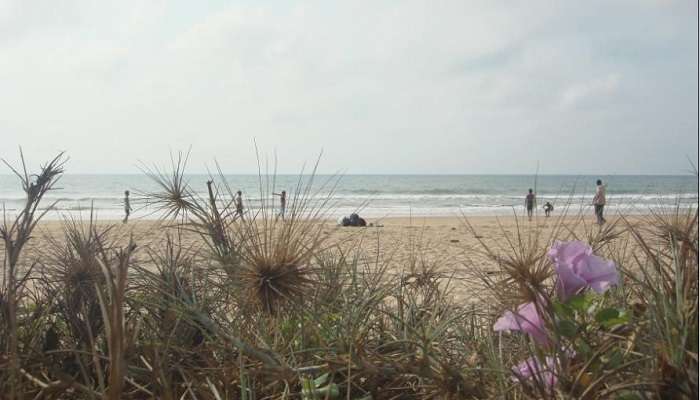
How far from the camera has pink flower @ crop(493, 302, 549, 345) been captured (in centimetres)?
90

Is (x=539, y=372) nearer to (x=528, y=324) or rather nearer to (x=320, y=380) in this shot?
(x=528, y=324)

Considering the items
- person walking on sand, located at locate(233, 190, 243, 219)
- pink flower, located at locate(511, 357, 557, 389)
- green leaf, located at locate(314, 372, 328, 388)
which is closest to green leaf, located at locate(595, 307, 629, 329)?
pink flower, located at locate(511, 357, 557, 389)

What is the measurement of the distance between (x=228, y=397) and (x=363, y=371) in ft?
0.84

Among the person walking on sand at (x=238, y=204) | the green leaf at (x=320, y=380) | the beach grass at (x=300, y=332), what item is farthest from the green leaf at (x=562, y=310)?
the person walking on sand at (x=238, y=204)

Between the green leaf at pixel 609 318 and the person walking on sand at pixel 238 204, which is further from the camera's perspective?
the person walking on sand at pixel 238 204

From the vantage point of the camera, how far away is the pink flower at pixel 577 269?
0.91 meters

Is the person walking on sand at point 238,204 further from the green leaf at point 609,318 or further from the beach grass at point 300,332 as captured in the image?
the green leaf at point 609,318

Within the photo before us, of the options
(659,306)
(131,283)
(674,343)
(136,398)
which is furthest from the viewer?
(131,283)

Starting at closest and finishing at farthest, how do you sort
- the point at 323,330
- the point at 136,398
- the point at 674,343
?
the point at 674,343, the point at 136,398, the point at 323,330

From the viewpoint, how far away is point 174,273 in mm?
1331

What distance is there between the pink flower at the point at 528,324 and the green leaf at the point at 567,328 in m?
0.05

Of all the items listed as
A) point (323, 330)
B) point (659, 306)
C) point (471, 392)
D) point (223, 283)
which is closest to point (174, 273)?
point (223, 283)

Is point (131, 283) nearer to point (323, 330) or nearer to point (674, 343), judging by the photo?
point (323, 330)

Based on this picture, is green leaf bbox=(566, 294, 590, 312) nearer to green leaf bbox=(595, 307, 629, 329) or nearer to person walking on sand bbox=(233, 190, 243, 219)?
green leaf bbox=(595, 307, 629, 329)
